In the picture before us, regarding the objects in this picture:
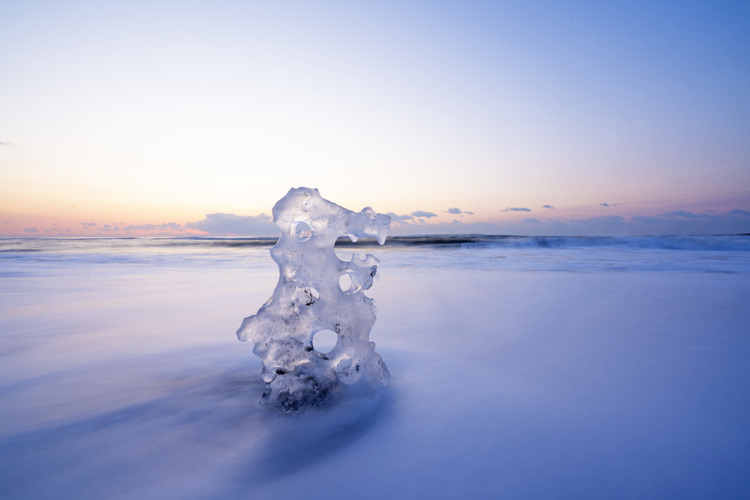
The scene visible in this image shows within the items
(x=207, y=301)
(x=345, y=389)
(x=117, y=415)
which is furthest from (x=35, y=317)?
(x=345, y=389)

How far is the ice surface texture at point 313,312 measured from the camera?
2172mm

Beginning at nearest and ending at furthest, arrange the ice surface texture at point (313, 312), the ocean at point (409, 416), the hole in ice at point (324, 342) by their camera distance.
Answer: the ocean at point (409, 416)
the ice surface texture at point (313, 312)
the hole in ice at point (324, 342)

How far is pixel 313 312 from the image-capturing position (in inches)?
91.4

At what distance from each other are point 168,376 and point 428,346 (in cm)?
207

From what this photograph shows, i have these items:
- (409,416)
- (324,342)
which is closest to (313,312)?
(409,416)

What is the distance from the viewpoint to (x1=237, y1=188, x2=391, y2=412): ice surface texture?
217 cm

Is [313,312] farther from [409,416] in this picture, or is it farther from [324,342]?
[324,342]

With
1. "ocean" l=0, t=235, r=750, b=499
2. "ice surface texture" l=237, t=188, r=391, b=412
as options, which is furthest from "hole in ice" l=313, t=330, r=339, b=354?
"ice surface texture" l=237, t=188, r=391, b=412

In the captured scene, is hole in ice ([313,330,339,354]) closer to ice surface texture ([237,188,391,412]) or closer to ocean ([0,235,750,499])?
ocean ([0,235,750,499])

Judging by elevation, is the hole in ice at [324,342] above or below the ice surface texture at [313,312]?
below

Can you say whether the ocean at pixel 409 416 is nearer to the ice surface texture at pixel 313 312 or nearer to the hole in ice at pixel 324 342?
the ice surface texture at pixel 313 312

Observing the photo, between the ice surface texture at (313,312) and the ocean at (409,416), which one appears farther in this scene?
the ice surface texture at (313,312)

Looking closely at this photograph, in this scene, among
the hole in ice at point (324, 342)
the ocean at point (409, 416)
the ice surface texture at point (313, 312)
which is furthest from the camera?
the hole in ice at point (324, 342)

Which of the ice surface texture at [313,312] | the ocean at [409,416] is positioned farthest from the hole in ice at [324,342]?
the ice surface texture at [313,312]
